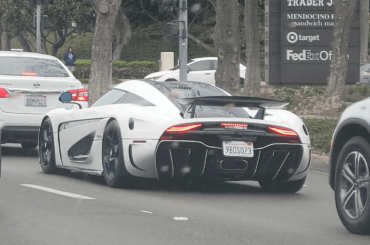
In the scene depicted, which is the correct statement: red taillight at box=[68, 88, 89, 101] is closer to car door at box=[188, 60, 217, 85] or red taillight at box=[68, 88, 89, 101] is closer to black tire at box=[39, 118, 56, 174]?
black tire at box=[39, 118, 56, 174]

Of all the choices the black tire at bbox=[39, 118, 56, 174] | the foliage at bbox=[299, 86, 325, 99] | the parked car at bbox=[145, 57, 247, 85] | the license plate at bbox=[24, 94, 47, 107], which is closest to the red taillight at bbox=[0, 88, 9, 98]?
the license plate at bbox=[24, 94, 47, 107]

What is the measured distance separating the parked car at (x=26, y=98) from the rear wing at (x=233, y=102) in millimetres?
4538

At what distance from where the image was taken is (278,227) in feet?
23.7

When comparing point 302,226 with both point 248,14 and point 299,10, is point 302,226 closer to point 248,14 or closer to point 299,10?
point 299,10

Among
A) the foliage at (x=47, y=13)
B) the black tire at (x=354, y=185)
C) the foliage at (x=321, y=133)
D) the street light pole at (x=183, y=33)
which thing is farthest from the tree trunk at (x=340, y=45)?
the foliage at (x=47, y=13)

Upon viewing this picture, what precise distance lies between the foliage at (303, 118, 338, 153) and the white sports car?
13.4ft

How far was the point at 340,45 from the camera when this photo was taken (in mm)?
21516

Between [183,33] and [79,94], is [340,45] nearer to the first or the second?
[183,33]

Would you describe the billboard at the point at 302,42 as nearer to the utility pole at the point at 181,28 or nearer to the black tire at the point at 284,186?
the utility pole at the point at 181,28

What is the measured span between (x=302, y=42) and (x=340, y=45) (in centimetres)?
557

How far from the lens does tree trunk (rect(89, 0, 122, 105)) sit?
2170cm

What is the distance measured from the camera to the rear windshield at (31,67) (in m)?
13.6

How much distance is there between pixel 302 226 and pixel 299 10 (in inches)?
796

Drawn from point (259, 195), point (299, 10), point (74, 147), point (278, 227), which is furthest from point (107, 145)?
point (299, 10)
